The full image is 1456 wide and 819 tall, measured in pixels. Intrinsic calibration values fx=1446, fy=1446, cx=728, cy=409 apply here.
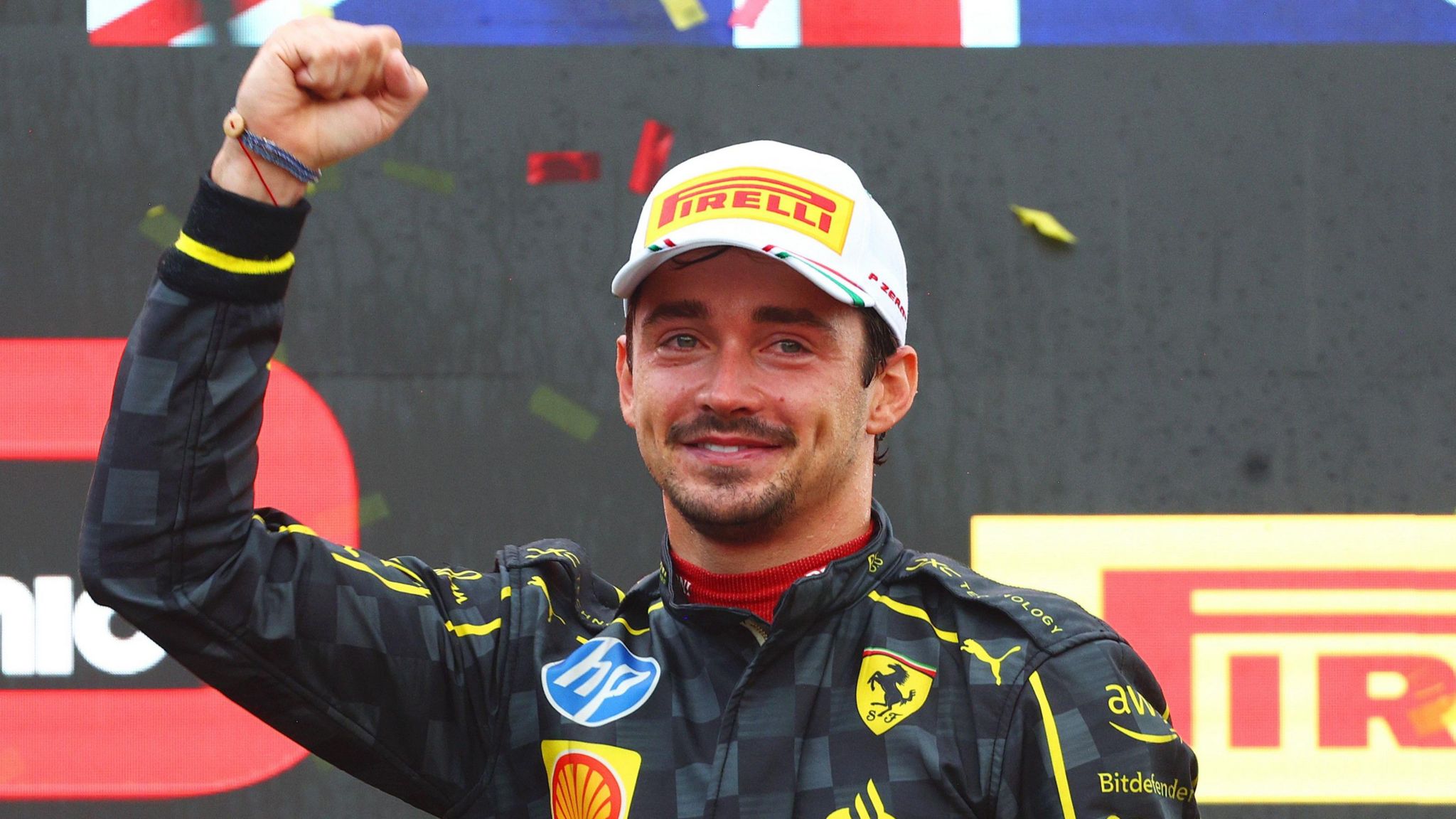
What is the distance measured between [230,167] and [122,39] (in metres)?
1.33

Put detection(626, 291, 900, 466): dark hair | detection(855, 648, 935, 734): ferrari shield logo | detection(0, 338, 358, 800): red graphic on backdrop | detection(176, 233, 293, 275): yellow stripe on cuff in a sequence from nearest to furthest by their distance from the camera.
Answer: detection(176, 233, 293, 275): yellow stripe on cuff, detection(855, 648, 935, 734): ferrari shield logo, detection(626, 291, 900, 466): dark hair, detection(0, 338, 358, 800): red graphic on backdrop

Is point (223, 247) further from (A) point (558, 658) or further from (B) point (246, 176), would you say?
(A) point (558, 658)

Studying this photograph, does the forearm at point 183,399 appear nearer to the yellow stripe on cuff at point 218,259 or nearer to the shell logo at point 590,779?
the yellow stripe on cuff at point 218,259

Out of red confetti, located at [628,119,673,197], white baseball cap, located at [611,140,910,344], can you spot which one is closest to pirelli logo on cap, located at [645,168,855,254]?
white baseball cap, located at [611,140,910,344]

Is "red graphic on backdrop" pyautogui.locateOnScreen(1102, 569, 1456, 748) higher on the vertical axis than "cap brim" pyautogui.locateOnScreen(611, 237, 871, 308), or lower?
lower

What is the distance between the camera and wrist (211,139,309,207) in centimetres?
107

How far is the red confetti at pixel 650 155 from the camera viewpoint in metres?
2.22

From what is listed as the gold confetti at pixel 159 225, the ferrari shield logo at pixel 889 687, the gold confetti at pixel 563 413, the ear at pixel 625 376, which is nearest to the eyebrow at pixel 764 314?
the ear at pixel 625 376

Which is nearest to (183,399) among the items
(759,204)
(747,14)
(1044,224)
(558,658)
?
(558,658)

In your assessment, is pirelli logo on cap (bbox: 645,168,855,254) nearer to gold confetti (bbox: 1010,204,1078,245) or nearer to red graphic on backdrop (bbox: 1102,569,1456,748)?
gold confetti (bbox: 1010,204,1078,245)

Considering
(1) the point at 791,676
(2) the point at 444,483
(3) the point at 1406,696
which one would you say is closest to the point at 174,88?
(2) the point at 444,483

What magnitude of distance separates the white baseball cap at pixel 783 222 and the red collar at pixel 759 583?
22cm

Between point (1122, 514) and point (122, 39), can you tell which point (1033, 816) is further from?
point (122, 39)

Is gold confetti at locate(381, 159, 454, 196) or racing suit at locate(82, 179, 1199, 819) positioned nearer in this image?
racing suit at locate(82, 179, 1199, 819)
